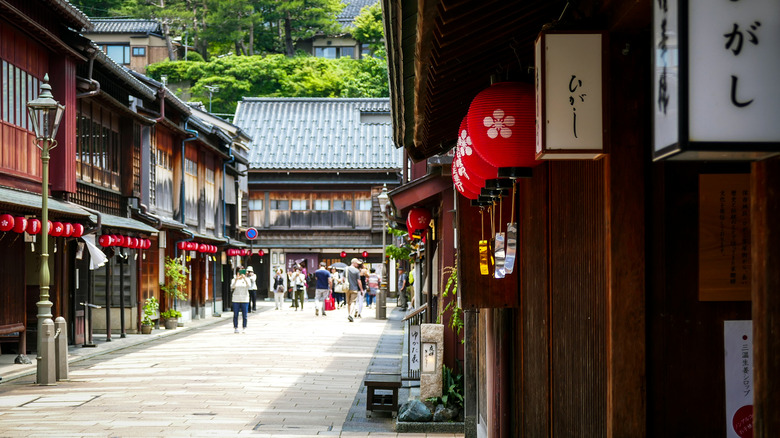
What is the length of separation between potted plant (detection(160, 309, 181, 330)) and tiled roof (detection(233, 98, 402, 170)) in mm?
24661

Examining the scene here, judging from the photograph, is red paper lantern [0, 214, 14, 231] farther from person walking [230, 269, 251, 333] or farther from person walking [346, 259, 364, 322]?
person walking [346, 259, 364, 322]

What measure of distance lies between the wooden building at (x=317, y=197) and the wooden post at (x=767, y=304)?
172 feet

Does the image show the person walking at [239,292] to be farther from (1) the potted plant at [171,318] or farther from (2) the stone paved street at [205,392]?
(1) the potted plant at [171,318]

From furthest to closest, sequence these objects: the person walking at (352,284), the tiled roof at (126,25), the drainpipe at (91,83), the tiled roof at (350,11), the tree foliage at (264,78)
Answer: the tiled roof at (350,11), the tiled roof at (126,25), the tree foliage at (264,78), the person walking at (352,284), the drainpipe at (91,83)

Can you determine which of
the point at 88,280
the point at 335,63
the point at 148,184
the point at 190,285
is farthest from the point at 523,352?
the point at 335,63

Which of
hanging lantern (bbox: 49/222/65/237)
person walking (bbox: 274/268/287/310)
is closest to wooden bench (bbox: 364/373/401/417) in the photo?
hanging lantern (bbox: 49/222/65/237)

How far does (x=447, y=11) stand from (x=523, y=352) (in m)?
2.79

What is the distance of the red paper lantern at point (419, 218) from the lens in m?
21.0

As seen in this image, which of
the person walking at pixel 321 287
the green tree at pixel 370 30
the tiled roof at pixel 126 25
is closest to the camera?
the person walking at pixel 321 287

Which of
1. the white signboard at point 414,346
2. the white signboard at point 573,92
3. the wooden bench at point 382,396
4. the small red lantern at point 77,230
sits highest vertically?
the white signboard at point 573,92

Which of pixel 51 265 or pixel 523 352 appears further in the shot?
pixel 51 265

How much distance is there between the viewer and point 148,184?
97.0 feet

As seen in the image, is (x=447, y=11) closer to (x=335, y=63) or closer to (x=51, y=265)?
(x=51, y=265)

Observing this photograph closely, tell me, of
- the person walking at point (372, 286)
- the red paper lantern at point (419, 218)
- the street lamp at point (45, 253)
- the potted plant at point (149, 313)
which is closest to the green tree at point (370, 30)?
the person walking at point (372, 286)
